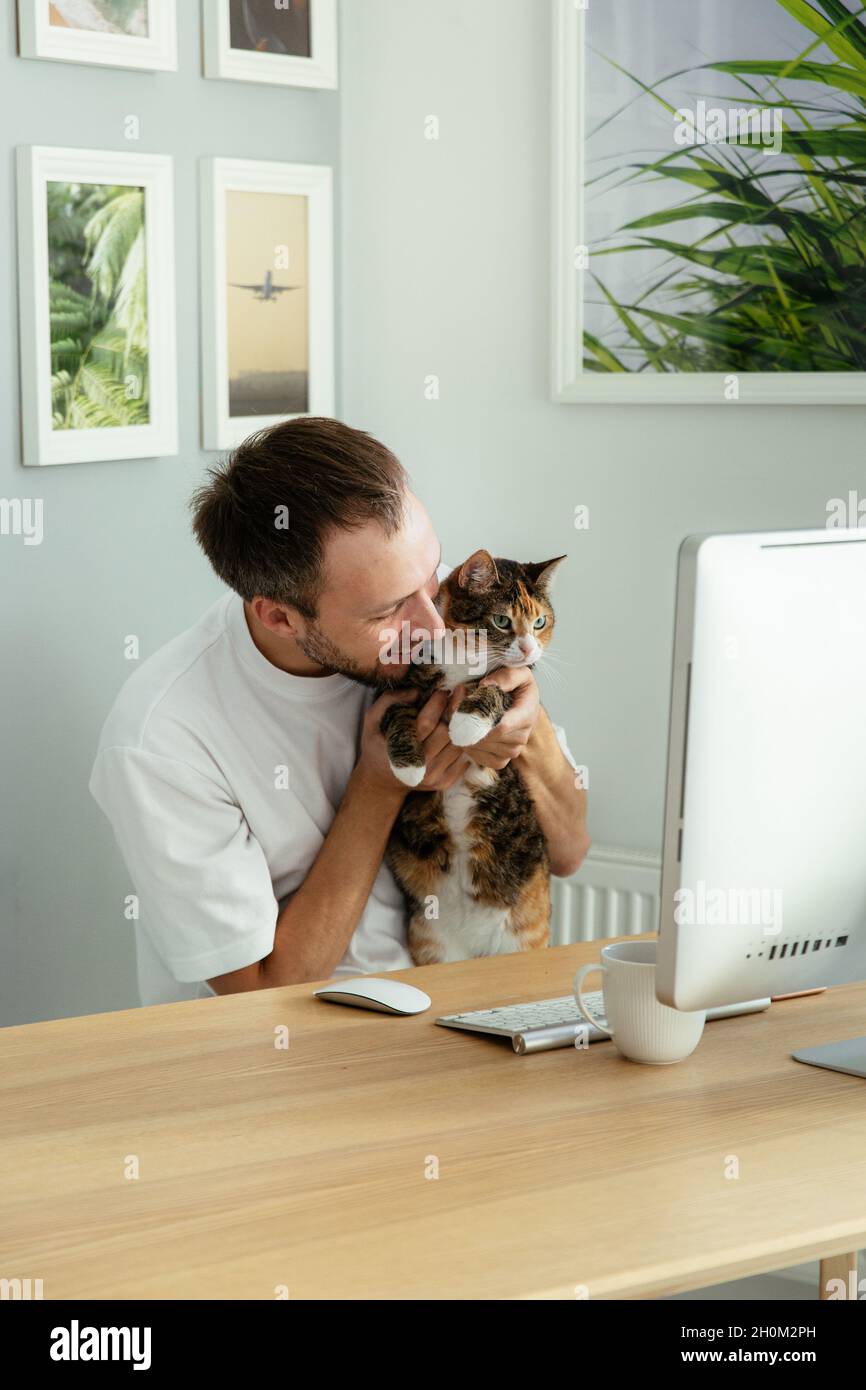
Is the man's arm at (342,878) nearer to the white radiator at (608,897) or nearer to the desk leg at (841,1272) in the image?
the desk leg at (841,1272)

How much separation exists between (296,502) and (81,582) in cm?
71

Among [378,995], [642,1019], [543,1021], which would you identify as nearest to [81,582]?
[378,995]

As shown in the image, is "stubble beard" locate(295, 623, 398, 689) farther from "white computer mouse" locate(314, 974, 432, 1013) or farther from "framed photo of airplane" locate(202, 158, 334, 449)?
"framed photo of airplane" locate(202, 158, 334, 449)

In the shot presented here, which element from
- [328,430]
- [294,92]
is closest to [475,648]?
[328,430]

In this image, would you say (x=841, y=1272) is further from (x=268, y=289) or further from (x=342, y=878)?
(x=268, y=289)

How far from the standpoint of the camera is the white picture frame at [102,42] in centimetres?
208

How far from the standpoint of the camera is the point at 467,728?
1735 mm

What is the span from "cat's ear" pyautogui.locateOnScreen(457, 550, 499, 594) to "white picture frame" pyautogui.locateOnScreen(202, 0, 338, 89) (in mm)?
1055

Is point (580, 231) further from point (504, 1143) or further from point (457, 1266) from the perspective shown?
point (457, 1266)

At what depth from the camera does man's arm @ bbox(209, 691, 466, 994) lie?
1712 millimetres

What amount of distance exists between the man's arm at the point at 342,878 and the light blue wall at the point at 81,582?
640 millimetres

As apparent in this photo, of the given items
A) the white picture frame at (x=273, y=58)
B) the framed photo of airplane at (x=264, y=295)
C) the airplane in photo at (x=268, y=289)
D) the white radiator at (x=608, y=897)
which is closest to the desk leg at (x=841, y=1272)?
the white radiator at (x=608, y=897)

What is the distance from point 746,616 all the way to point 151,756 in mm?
786

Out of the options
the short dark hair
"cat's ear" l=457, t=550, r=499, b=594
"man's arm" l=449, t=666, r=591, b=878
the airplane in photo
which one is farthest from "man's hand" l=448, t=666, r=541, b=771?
the airplane in photo
